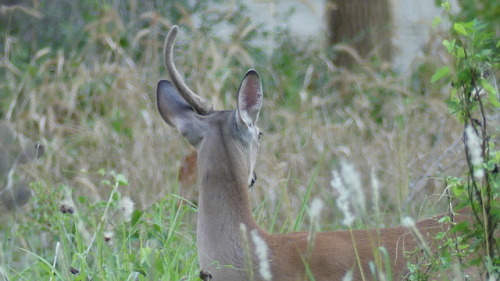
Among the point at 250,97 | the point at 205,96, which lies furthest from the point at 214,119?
the point at 205,96

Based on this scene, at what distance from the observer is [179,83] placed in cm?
416

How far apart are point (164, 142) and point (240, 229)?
3.29 m

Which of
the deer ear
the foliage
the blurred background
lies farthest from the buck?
the blurred background

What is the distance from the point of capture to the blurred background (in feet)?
20.0

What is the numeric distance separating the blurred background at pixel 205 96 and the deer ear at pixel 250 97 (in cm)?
73

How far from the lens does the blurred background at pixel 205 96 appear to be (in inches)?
240

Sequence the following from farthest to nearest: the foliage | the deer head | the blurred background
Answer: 1. the blurred background
2. the deer head
3. the foliage

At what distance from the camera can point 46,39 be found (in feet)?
33.2

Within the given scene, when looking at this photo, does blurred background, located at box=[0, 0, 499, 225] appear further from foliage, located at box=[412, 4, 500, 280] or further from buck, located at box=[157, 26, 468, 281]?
foliage, located at box=[412, 4, 500, 280]

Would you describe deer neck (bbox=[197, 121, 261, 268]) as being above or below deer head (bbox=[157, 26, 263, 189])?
below

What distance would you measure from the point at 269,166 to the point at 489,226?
2935mm

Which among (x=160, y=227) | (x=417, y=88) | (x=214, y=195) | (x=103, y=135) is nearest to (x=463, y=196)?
(x=214, y=195)

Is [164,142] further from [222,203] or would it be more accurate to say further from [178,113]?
[222,203]

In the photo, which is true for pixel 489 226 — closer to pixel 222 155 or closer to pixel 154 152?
pixel 222 155
